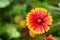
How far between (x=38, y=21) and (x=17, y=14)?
1.67ft

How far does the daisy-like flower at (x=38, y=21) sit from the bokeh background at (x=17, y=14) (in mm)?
331

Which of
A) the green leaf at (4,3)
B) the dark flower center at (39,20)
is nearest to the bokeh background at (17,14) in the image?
the green leaf at (4,3)

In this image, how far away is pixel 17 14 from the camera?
54.5 inches

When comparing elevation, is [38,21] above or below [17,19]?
above

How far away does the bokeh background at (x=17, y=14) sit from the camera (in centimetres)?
127

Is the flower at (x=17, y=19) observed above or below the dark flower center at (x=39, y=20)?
below

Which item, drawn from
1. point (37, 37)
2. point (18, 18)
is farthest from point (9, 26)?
point (37, 37)

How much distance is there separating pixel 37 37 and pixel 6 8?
503 millimetres

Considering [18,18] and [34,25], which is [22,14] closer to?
[18,18]

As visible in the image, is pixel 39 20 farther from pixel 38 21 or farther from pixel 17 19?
pixel 17 19

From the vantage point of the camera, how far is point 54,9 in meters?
1.28

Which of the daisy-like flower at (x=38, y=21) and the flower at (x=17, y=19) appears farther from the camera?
the flower at (x=17, y=19)

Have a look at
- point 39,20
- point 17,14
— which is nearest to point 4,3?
point 17,14

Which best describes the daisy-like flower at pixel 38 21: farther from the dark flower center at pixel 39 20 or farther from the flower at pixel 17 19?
the flower at pixel 17 19
